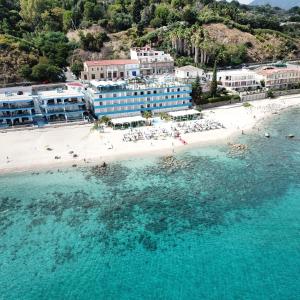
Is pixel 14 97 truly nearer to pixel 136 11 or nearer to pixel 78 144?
pixel 78 144

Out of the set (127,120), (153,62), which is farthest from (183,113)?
(153,62)

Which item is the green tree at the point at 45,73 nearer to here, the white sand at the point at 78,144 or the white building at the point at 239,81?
the white sand at the point at 78,144

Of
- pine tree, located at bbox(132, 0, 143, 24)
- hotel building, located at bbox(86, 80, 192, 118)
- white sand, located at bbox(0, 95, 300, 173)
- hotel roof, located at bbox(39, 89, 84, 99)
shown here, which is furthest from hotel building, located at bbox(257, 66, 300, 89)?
pine tree, located at bbox(132, 0, 143, 24)

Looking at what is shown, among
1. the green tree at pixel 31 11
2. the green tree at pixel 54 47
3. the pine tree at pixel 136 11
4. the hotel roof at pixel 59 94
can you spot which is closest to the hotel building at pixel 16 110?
the hotel roof at pixel 59 94

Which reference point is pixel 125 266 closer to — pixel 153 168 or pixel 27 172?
pixel 153 168

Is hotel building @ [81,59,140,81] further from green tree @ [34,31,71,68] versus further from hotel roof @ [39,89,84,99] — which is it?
hotel roof @ [39,89,84,99]

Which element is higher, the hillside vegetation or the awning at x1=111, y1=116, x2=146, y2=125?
the hillside vegetation

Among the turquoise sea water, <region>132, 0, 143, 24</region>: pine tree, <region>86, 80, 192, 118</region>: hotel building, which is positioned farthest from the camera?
<region>132, 0, 143, 24</region>: pine tree
